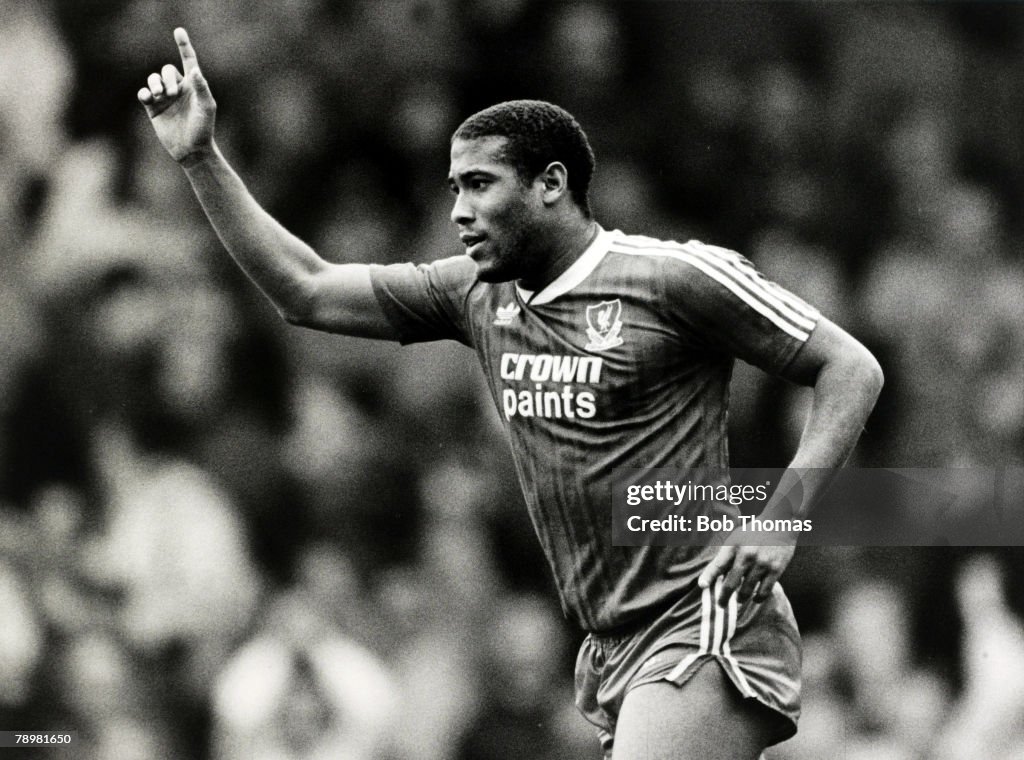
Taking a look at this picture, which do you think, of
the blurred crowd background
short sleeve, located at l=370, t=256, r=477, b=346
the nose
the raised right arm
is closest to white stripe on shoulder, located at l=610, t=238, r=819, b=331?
the nose

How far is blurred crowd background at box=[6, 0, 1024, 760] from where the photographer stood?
202 inches

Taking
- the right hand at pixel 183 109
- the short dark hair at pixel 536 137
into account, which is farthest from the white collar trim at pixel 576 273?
the right hand at pixel 183 109

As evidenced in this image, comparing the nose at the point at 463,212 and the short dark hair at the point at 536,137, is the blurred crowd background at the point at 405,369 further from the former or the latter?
the nose at the point at 463,212

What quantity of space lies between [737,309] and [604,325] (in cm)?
29

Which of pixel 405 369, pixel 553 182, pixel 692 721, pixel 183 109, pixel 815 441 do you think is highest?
pixel 183 109

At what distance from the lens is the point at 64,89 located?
5.25 meters

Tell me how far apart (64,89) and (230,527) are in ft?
5.30

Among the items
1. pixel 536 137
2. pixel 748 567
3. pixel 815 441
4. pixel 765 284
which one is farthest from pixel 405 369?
pixel 748 567

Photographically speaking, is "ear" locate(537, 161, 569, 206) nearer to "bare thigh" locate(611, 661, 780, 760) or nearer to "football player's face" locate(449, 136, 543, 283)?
"football player's face" locate(449, 136, 543, 283)

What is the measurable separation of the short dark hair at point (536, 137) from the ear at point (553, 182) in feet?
0.04

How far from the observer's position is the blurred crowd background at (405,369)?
16.8ft

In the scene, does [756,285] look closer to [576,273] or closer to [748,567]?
[576,273]

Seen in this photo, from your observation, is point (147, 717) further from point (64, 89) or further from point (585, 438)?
point (585, 438)

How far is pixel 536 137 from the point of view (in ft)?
10.7
